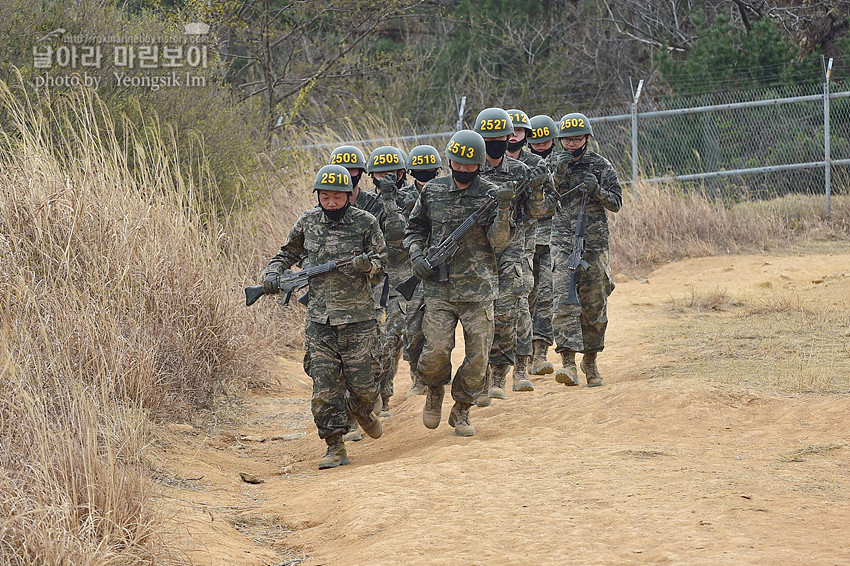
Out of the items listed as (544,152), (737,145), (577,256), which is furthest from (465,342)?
(737,145)

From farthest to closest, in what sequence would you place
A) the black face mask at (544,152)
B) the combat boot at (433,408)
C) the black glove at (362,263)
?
the black face mask at (544,152) → the combat boot at (433,408) → the black glove at (362,263)

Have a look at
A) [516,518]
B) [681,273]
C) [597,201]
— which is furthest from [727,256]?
[516,518]

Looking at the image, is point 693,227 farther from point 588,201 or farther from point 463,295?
point 463,295

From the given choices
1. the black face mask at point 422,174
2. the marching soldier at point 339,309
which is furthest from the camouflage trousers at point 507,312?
the black face mask at point 422,174

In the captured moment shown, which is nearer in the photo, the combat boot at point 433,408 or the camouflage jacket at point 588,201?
the combat boot at point 433,408

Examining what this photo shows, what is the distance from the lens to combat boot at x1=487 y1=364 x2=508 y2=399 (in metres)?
8.59

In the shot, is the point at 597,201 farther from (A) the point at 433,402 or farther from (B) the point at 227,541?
(B) the point at 227,541

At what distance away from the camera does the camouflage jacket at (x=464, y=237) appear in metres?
7.44

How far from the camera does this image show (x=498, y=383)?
8.70 m

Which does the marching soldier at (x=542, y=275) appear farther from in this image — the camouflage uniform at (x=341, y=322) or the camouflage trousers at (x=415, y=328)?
the camouflage uniform at (x=341, y=322)

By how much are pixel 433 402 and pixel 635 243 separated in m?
9.68

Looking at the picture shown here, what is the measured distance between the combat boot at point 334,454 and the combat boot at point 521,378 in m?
2.00

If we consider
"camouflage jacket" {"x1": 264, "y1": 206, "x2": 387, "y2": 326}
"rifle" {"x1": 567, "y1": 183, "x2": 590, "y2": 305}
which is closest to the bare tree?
"rifle" {"x1": 567, "y1": 183, "x2": 590, "y2": 305}

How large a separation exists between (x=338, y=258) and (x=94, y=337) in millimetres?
1705
